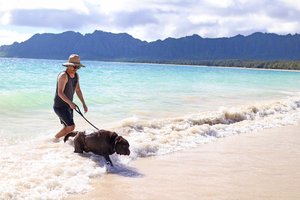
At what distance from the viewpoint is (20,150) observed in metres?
8.22

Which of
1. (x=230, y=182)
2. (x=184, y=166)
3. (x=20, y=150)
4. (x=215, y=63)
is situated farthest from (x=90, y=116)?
(x=215, y=63)

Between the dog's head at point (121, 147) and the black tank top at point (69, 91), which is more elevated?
the black tank top at point (69, 91)

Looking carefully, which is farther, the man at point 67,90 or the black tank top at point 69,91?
the black tank top at point 69,91

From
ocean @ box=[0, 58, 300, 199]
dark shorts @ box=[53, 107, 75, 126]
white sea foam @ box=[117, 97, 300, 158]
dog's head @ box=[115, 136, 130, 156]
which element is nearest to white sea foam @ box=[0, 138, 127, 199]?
ocean @ box=[0, 58, 300, 199]

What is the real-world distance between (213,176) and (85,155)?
89.4 inches

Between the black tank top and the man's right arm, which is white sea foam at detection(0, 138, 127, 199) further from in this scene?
the man's right arm

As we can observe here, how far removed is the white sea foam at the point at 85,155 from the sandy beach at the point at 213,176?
0.30 meters

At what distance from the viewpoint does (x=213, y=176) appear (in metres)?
7.00

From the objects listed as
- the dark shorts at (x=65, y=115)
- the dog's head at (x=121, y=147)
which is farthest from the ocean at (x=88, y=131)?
the dark shorts at (x=65, y=115)

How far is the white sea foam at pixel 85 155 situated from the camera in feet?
19.5

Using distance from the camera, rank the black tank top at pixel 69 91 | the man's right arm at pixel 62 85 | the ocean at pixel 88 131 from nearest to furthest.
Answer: the ocean at pixel 88 131 → the man's right arm at pixel 62 85 → the black tank top at pixel 69 91

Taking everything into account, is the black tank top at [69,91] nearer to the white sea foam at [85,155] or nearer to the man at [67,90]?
the man at [67,90]

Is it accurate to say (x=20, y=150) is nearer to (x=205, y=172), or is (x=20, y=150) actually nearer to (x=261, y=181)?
(x=205, y=172)

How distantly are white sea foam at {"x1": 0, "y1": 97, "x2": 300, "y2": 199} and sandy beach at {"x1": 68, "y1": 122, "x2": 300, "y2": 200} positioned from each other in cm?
30
